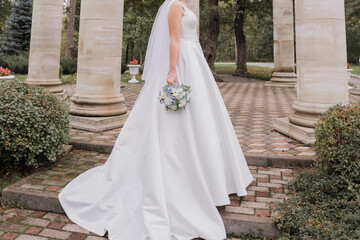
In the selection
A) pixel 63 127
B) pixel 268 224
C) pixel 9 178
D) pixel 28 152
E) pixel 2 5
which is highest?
pixel 2 5

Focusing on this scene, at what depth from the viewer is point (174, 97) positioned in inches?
119

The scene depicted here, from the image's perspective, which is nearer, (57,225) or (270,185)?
(57,225)

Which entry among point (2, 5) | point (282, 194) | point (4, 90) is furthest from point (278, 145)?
point (2, 5)

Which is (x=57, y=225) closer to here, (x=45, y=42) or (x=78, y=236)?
(x=78, y=236)

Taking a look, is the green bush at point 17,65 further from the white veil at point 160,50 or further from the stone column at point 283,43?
the white veil at point 160,50

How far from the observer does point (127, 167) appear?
325cm

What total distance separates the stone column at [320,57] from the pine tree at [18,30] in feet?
91.9

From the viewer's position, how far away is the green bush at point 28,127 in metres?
3.77

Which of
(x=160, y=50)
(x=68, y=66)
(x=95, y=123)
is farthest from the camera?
(x=68, y=66)

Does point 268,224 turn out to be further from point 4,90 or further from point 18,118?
point 4,90

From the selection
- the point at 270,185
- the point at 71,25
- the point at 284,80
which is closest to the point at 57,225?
the point at 270,185

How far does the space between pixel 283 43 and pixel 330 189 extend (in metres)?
12.5

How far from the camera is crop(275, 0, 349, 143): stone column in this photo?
504 cm

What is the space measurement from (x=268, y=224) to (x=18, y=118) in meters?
3.18
